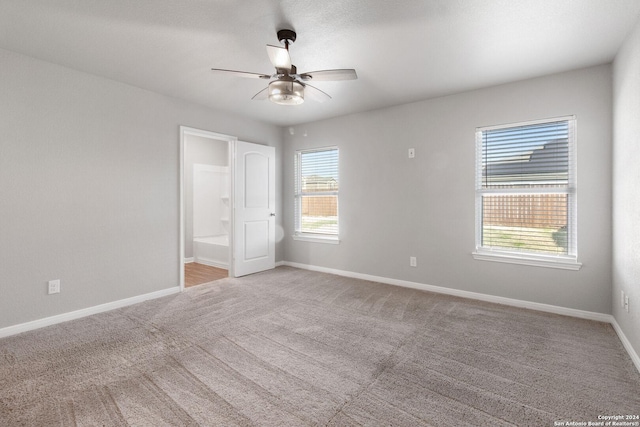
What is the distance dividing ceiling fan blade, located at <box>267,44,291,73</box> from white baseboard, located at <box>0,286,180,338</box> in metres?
3.03

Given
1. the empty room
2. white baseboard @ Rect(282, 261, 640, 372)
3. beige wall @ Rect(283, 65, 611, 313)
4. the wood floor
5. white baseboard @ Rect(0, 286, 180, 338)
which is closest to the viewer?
the empty room

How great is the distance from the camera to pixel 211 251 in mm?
5754

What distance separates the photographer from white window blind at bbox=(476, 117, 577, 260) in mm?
3191

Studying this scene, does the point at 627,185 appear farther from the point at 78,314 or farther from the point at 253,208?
Result: the point at 78,314

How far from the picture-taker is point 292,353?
2.37m

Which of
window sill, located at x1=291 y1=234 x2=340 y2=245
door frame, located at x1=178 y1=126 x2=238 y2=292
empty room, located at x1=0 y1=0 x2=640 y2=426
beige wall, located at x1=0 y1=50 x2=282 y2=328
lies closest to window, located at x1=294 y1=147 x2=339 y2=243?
window sill, located at x1=291 y1=234 x2=340 y2=245

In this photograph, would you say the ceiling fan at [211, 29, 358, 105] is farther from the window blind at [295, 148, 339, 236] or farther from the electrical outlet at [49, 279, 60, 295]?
the electrical outlet at [49, 279, 60, 295]

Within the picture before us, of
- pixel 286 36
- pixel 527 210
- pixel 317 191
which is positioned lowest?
pixel 527 210

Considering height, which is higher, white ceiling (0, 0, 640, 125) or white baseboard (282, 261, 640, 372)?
white ceiling (0, 0, 640, 125)

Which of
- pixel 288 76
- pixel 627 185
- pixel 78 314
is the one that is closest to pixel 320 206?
pixel 288 76

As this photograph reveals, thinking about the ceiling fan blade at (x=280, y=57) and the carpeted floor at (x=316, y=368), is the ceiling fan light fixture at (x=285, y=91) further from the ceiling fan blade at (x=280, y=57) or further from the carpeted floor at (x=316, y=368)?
the carpeted floor at (x=316, y=368)

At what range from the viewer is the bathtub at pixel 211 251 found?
5.52m

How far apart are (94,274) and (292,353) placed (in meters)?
2.39

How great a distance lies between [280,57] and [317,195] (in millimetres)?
3061
